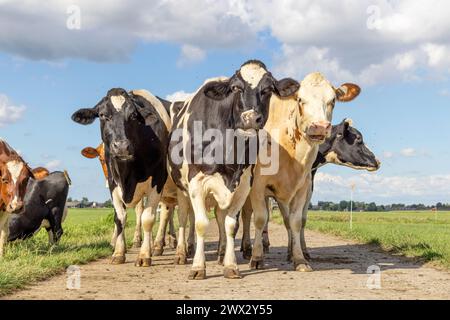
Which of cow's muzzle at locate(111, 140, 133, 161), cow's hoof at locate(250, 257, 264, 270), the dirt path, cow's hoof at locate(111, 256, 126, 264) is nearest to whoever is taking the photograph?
the dirt path

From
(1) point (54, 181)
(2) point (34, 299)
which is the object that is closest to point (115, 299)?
(2) point (34, 299)

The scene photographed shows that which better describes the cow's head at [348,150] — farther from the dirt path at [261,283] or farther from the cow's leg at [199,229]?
the cow's leg at [199,229]

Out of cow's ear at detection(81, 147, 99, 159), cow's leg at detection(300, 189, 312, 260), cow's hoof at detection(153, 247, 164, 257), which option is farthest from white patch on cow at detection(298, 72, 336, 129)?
cow's ear at detection(81, 147, 99, 159)

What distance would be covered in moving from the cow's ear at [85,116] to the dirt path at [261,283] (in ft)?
7.83

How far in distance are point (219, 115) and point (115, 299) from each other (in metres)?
3.28

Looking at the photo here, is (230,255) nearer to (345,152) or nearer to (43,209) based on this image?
(345,152)

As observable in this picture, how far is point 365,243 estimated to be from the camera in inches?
571

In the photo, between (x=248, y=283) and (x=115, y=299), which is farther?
(x=248, y=283)

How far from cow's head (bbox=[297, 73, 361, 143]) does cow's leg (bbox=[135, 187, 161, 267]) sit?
2.79 m

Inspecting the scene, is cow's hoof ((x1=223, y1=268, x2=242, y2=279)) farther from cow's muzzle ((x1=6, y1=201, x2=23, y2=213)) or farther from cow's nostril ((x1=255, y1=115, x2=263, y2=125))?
cow's muzzle ((x1=6, y1=201, x2=23, y2=213))

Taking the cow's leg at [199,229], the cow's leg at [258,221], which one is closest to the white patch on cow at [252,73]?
the cow's leg at [199,229]

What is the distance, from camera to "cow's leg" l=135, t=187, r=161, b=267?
379 inches

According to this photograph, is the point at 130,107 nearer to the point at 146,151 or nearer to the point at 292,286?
the point at 146,151

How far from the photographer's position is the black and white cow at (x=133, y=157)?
9195mm
